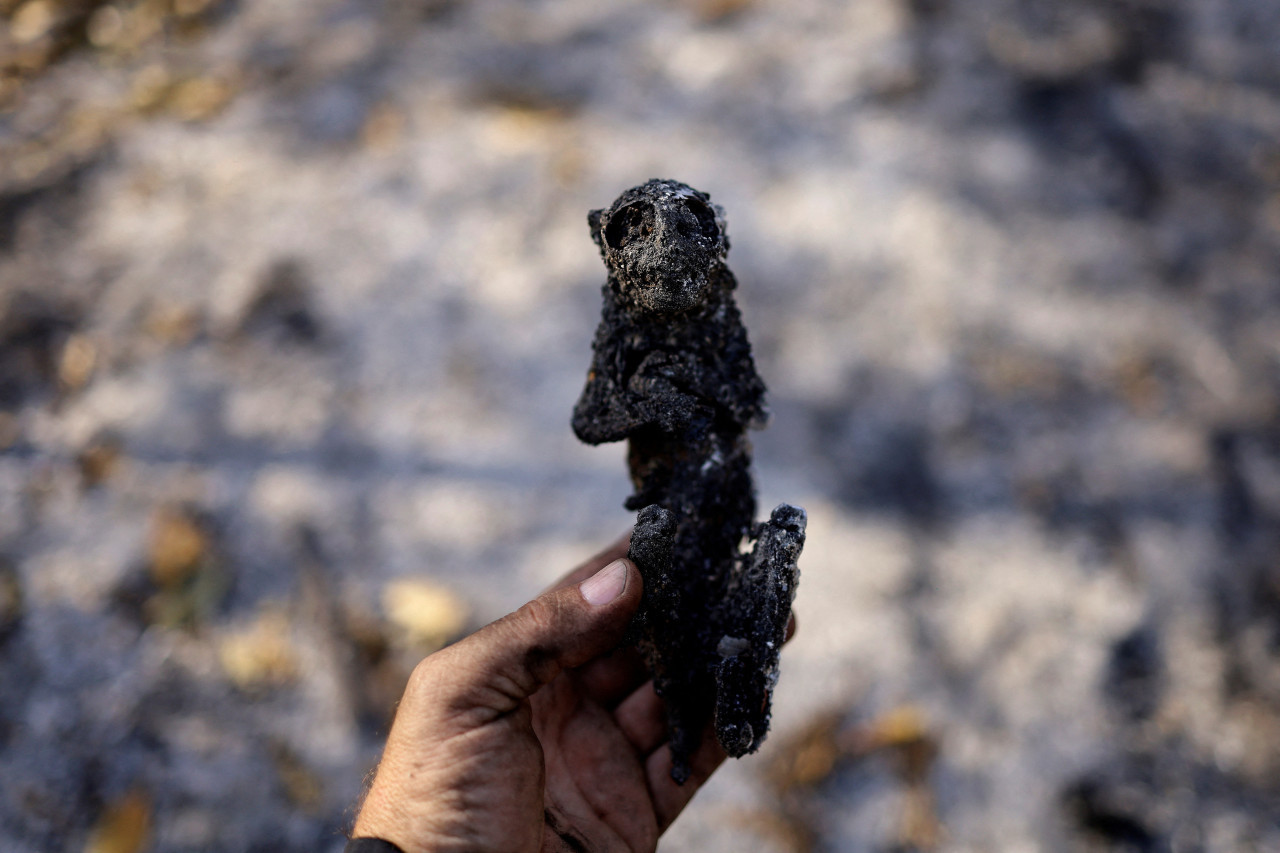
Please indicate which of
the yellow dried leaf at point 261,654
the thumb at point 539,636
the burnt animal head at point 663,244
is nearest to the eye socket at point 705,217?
the burnt animal head at point 663,244

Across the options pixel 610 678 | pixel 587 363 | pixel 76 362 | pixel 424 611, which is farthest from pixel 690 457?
pixel 76 362

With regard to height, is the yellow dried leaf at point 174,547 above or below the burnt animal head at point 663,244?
above

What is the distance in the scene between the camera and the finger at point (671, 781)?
2.10 meters

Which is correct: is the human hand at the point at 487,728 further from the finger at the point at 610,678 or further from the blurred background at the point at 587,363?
the blurred background at the point at 587,363

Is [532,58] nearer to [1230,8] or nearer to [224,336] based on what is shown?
[224,336]

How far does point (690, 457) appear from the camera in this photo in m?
1.84

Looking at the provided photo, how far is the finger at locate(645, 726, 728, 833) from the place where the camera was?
210cm

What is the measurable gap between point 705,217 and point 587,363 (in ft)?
5.39

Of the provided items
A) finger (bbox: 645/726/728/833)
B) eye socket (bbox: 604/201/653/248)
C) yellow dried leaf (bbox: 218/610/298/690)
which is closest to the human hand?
finger (bbox: 645/726/728/833)

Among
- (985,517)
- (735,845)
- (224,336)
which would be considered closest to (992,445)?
(985,517)

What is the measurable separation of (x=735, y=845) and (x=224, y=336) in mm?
2681

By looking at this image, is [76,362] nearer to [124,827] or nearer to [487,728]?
[124,827]

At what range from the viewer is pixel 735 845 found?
2.43m

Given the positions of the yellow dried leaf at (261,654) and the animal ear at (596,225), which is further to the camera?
the yellow dried leaf at (261,654)
